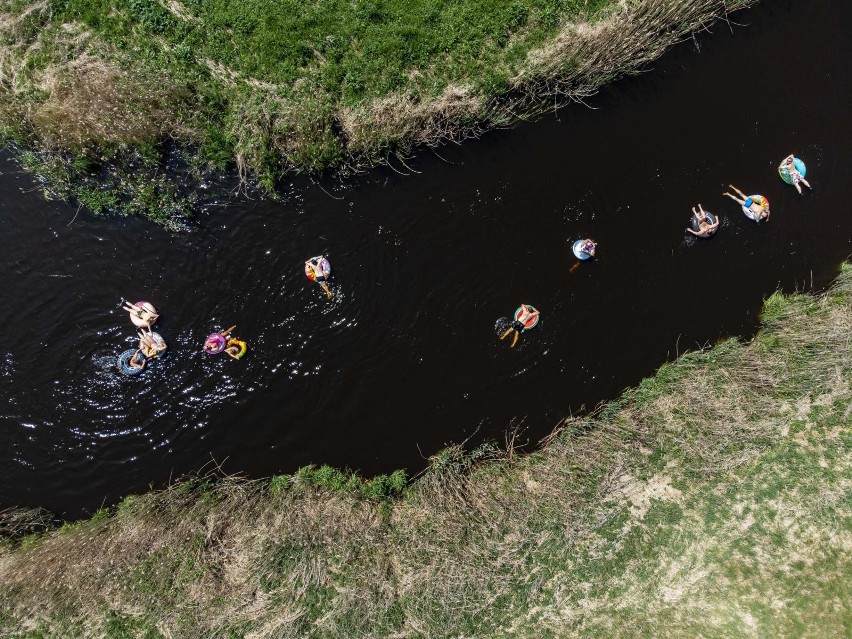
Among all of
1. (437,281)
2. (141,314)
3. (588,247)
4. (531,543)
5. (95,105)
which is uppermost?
(95,105)

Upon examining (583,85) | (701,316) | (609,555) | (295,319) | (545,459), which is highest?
(583,85)

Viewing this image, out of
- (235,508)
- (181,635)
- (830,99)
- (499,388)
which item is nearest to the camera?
(181,635)

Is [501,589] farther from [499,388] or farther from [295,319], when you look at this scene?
[295,319]

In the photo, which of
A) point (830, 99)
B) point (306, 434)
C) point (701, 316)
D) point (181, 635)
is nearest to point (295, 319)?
point (306, 434)

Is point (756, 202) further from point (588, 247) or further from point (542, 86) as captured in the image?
point (542, 86)

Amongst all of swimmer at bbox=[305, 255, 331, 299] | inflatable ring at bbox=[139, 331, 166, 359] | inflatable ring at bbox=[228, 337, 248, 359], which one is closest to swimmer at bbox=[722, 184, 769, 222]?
swimmer at bbox=[305, 255, 331, 299]

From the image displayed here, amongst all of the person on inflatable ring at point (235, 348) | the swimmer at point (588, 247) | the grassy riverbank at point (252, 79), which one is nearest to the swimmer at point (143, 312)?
the person on inflatable ring at point (235, 348)

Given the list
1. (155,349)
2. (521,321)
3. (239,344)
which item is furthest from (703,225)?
(155,349)
